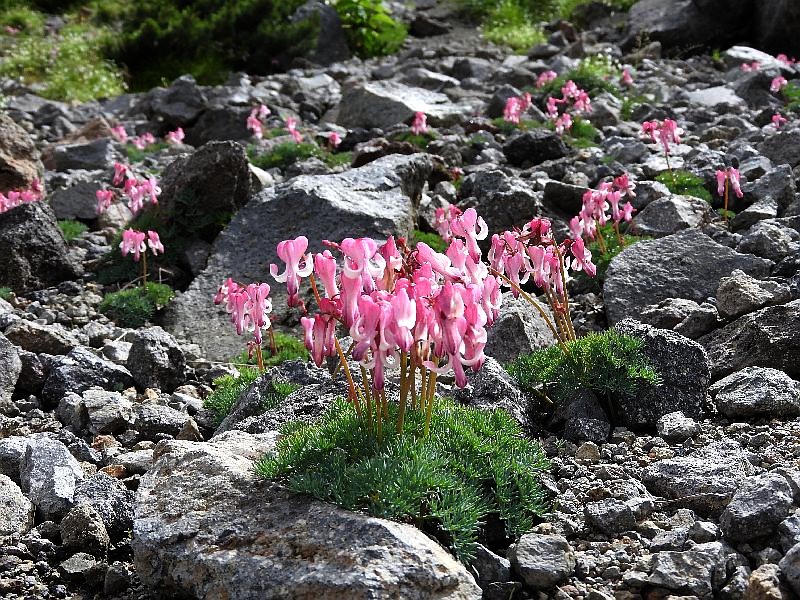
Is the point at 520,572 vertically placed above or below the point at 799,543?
below

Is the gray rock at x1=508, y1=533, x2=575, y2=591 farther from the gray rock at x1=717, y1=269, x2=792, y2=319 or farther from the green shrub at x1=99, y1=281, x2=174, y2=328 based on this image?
the green shrub at x1=99, y1=281, x2=174, y2=328

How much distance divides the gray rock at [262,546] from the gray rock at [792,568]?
50.7 inches

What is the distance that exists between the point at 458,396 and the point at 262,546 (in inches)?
86.2

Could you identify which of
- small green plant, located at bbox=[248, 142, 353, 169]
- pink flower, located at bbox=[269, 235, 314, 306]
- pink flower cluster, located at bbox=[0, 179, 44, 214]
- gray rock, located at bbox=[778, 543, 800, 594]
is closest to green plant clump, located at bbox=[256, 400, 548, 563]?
pink flower, located at bbox=[269, 235, 314, 306]

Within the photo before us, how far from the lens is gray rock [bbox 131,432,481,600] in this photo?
3.49 meters

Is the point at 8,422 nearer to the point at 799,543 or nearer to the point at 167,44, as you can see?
the point at 799,543

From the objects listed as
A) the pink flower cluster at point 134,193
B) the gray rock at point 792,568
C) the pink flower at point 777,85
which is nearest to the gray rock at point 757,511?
the gray rock at point 792,568

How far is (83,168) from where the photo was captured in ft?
48.0

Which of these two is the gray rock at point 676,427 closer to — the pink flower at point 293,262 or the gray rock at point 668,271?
the gray rock at point 668,271

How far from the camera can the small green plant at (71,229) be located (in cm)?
1105

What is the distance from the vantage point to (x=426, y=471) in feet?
13.1

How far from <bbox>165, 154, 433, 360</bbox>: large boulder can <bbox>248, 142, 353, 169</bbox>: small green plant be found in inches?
120

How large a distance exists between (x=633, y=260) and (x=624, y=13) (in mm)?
22988

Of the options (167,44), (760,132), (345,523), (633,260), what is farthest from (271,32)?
(345,523)
